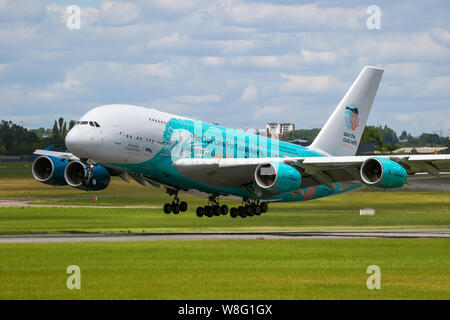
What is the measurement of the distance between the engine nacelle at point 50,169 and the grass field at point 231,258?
291 inches

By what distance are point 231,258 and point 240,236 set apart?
17368mm

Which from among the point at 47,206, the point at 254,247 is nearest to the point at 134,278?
the point at 254,247

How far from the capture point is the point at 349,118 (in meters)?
77.1

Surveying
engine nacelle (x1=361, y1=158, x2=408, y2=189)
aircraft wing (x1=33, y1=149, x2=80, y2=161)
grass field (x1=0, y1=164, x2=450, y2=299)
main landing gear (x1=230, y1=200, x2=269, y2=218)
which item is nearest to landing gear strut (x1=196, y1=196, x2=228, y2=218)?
main landing gear (x1=230, y1=200, x2=269, y2=218)

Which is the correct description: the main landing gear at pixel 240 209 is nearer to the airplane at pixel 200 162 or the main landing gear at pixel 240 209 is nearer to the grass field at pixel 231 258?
the airplane at pixel 200 162

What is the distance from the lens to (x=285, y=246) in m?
60.3

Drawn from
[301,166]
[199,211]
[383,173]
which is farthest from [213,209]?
[383,173]

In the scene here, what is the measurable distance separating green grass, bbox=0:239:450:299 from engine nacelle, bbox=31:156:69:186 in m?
7.43

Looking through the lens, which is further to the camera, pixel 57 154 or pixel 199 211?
pixel 199 211

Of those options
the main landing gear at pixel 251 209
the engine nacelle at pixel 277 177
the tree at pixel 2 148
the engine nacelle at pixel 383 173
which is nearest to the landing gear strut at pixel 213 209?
the main landing gear at pixel 251 209

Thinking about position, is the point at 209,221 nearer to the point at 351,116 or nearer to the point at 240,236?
the point at 240,236

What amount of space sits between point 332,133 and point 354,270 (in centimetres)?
3033

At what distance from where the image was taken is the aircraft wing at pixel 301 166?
195 feet
